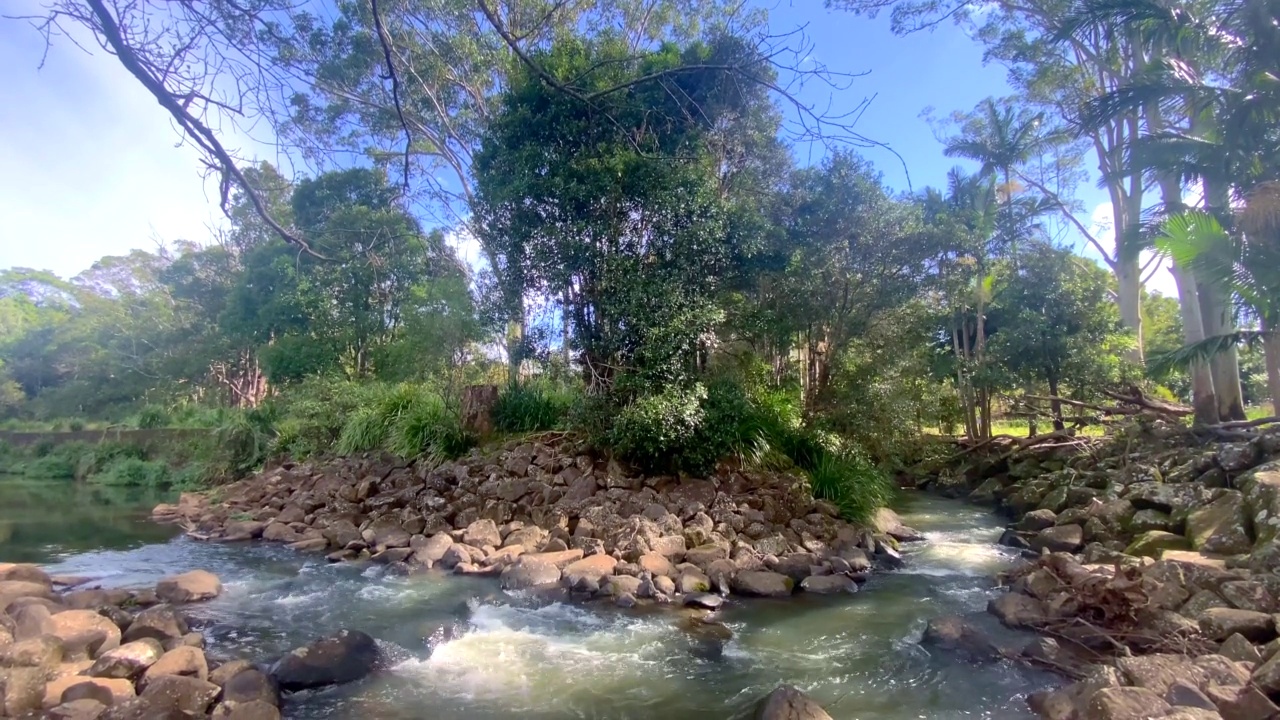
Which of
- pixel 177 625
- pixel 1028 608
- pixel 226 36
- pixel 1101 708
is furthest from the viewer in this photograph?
pixel 1028 608

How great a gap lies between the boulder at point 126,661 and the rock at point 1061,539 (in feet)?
31.5

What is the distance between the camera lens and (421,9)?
1349 cm

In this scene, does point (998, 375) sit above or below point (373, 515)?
above

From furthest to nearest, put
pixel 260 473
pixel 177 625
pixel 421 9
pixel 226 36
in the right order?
pixel 260 473
pixel 421 9
pixel 177 625
pixel 226 36

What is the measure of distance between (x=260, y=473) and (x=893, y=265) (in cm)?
1291

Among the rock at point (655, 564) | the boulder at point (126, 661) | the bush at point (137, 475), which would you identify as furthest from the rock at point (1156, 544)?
the bush at point (137, 475)

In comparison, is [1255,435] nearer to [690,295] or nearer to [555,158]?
[690,295]

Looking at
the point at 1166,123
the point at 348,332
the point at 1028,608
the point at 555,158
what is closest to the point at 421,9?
the point at 555,158

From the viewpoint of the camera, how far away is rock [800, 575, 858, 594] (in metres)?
7.93

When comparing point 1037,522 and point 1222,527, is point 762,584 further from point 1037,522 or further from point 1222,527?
point 1037,522

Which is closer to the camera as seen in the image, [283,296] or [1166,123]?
[1166,123]

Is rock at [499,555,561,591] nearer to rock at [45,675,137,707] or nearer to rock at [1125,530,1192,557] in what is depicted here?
rock at [45,675,137,707]

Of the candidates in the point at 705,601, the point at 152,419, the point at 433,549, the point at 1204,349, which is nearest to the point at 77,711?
the point at 433,549

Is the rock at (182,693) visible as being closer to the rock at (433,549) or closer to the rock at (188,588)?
the rock at (188,588)
